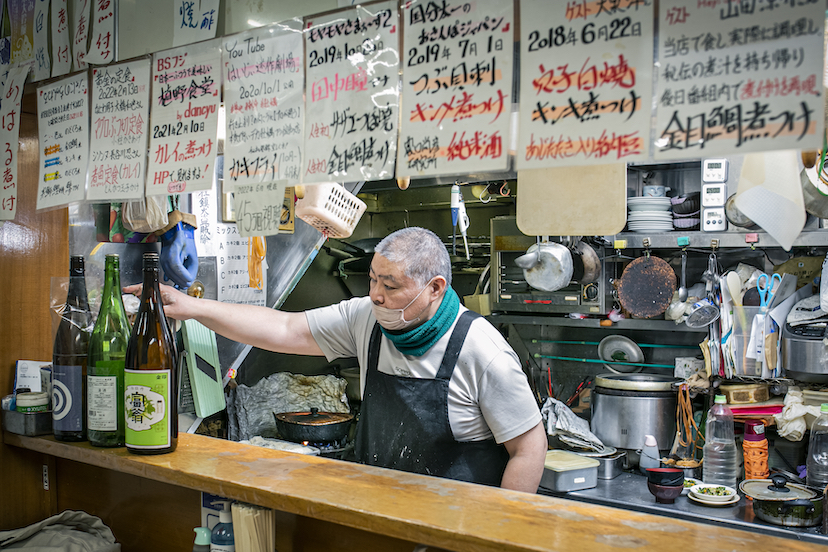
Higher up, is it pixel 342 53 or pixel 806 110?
pixel 342 53

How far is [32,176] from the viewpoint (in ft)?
6.57

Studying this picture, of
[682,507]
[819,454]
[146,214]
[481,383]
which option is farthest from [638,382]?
[146,214]

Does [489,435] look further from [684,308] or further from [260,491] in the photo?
[684,308]

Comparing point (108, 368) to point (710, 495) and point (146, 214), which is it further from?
point (710, 495)

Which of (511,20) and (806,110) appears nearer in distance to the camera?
(806,110)

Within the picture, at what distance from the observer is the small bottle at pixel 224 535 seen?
131cm

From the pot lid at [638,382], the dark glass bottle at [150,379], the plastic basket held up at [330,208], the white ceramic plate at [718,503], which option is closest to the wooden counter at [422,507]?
the dark glass bottle at [150,379]

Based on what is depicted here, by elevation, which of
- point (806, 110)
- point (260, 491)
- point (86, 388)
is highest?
point (806, 110)

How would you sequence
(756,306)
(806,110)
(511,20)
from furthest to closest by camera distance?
(756,306), (511,20), (806,110)

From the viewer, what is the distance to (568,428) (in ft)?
12.3

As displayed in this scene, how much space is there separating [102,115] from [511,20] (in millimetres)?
1145

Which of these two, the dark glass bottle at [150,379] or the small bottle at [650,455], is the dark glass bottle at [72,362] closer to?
the dark glass bottle at [150,379]

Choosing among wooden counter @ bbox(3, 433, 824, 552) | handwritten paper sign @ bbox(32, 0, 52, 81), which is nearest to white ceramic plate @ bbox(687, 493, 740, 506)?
wooden counter @ bbox(3, 433, 824, 552)

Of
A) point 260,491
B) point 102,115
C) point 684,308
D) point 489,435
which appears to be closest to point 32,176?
point 102,115
